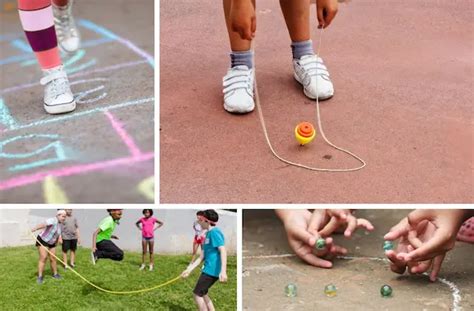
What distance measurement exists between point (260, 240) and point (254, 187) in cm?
19

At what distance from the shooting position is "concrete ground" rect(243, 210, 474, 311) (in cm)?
209

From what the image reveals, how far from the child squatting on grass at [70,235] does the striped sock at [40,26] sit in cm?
74

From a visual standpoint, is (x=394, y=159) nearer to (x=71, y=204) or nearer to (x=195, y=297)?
(x=195, y=297)

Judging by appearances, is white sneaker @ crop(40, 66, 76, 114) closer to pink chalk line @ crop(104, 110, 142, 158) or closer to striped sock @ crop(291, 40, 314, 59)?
pink chalk line @ crop(104, 110, 142, 158)

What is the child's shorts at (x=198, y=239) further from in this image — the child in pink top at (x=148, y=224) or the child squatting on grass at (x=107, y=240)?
the child squatting on grass at (x=107, y=240)

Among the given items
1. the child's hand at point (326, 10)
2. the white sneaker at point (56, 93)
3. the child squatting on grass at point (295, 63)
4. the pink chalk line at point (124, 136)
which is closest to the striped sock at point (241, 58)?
the child squatting on grass at point (295, 63)

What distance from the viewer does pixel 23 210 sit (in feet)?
6.98

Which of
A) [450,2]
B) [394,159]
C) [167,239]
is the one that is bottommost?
[167,239]

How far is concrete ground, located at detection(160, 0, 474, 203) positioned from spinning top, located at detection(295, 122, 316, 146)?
0.04m

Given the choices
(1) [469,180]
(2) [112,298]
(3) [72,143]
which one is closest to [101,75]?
(3) [72,143]

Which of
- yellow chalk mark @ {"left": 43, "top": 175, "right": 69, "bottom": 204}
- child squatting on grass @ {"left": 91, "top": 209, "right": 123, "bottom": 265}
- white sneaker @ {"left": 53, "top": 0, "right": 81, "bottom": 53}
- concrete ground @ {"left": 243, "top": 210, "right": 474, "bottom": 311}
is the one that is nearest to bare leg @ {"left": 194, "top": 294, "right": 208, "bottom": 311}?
concrete ground @ {"left": 243, "top": 210, "right": 474, "bottom": 311}

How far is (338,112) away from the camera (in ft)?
8.30

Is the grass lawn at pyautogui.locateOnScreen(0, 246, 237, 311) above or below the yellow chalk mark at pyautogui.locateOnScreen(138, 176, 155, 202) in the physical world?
below

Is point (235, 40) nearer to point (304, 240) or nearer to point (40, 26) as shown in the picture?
point (40, 26)
